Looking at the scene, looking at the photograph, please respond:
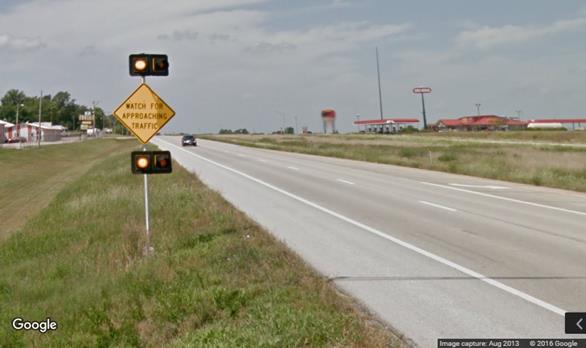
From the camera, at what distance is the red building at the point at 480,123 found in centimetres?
15275

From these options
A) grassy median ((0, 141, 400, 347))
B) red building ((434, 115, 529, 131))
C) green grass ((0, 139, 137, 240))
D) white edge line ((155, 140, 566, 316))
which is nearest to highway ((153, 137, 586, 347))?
white edge line ((155, 140, 566, 316))

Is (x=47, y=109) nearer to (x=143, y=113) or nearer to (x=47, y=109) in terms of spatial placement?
(x=47, y=109)

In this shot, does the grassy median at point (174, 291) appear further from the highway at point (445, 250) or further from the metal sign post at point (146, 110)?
the metal sign post at point (146, 110)

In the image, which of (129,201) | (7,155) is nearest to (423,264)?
(129,201)

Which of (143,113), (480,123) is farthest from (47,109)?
(143,113)

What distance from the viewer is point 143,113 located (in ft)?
29.9

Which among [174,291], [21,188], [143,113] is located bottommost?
[174,291]

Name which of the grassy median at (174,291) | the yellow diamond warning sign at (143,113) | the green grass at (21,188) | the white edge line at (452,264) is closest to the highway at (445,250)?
the white edge line at (452,264)

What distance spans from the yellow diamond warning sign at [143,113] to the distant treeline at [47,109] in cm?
15018

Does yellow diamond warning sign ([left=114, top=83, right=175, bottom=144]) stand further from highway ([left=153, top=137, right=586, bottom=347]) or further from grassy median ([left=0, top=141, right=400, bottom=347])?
highway ([left=153, top=137, right=586, bottom=347])

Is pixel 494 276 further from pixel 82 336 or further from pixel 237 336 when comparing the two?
pixel 82 336

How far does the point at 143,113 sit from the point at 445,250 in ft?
18.9

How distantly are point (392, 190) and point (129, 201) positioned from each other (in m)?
9.04

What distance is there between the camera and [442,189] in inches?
739
